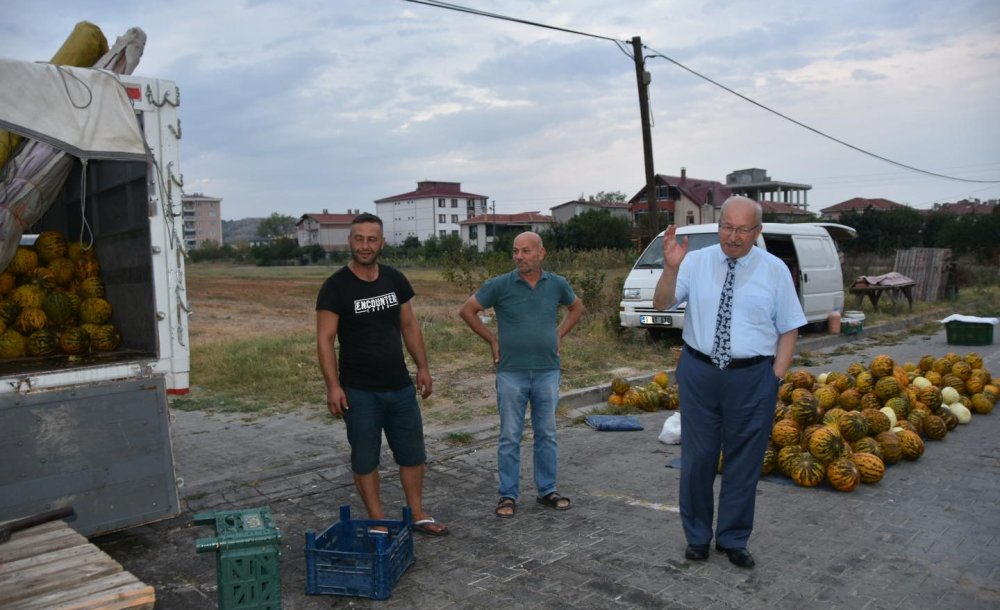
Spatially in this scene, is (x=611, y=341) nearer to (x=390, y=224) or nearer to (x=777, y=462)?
(x=777, y=462)

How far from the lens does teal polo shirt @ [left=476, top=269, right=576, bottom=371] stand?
5.44 meters

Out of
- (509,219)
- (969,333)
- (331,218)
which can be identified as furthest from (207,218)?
(969,333)

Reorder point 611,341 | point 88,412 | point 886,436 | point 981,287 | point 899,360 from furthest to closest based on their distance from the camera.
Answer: point 981,287, point 611,341, point 899,360, point 886,436, point 88,412

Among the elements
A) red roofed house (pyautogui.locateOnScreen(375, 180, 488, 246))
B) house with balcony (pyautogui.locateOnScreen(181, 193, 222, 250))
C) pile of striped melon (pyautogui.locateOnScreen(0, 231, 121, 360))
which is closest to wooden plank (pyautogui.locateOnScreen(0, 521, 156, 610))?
pile of striped melon (pyautogui.locateOnScreen(0, 231, 121, 360))

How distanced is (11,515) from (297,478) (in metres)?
2.39

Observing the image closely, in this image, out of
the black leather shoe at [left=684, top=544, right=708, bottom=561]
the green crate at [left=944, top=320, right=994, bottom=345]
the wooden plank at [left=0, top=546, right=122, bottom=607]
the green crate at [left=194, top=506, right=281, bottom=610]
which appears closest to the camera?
the wooden plank at [left=0, top=546, right=122, bottom=607]

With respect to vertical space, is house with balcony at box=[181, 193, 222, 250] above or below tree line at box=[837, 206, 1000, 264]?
above

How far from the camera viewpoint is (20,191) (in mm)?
5230

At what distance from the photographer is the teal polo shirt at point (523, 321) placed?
5441mm

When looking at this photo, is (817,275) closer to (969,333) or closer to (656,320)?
(969,333)

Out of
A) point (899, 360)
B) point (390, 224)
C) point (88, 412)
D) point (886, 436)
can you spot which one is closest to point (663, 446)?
point (886, 436)

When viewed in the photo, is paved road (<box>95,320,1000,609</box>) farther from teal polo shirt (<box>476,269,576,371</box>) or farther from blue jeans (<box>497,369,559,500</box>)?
teal polo shirt (<box>476,269,576,371</box>)

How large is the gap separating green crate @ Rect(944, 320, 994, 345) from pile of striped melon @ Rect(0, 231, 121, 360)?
14.3 m

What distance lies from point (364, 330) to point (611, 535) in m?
2.04
